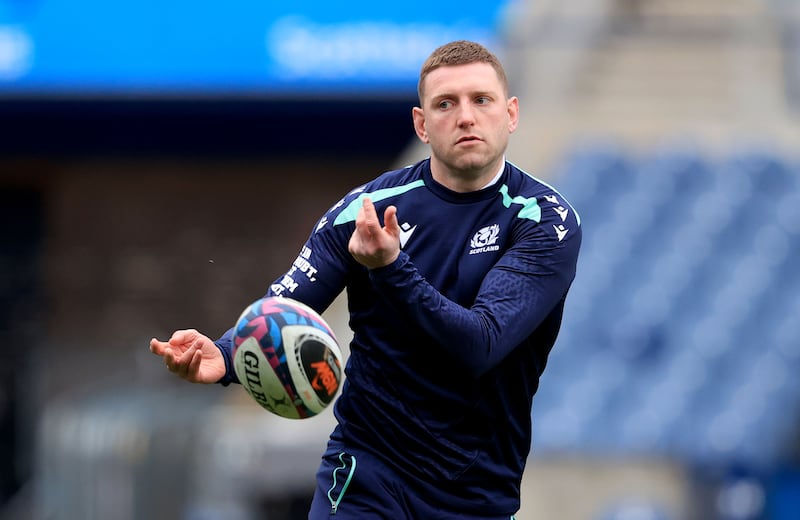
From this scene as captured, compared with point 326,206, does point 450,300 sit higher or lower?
higher

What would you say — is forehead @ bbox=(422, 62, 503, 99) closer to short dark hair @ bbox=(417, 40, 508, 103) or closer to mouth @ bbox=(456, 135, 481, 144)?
short dark hair @ bbox=(417, 40, 508, 103)

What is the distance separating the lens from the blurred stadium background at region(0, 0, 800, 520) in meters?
11.2

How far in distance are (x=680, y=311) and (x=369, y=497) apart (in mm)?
8564

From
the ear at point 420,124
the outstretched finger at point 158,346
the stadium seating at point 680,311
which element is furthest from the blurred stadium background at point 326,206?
the outstretched finger at point 158,346

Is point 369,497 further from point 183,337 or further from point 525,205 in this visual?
point 525,205

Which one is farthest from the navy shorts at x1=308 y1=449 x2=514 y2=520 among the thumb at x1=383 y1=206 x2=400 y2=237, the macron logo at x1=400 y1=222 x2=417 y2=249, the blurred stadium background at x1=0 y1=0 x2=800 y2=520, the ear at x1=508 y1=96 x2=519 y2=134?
the blurred stadium background at x1=0 y1=0 x2=800 y2=520

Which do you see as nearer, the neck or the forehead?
the forehead

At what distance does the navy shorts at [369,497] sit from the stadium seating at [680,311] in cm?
690

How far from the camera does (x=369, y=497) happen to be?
404 cm

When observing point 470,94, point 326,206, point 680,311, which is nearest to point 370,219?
point 470,94

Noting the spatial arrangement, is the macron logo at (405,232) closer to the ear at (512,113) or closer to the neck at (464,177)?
the neck at (464,177)

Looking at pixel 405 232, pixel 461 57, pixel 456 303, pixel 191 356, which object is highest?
pixel 461 57

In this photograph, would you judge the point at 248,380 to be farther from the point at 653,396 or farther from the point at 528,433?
the point at 653,396

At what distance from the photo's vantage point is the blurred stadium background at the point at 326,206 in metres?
11.2
